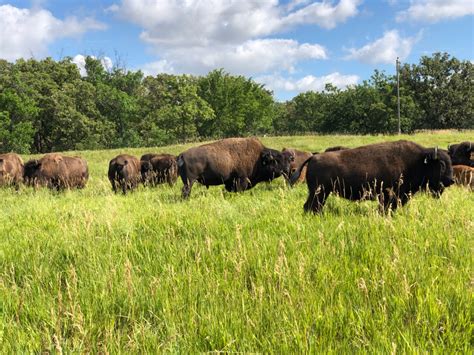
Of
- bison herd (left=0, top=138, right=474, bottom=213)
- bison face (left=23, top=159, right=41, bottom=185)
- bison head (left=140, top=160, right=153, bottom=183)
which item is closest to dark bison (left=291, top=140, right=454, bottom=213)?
bison herd (left=0, top=138, right=474, bottom=213)

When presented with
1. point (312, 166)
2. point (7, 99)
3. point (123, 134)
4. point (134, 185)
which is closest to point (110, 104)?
point (123, 134)

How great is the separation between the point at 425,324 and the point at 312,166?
4752mm

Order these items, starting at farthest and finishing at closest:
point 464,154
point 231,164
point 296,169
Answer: point 296,169 < point 464,154 < point 231,164

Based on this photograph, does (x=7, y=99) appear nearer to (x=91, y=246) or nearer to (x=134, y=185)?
(x=134, y=185)

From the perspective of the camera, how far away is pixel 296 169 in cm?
1329

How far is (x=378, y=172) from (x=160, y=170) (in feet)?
34.1

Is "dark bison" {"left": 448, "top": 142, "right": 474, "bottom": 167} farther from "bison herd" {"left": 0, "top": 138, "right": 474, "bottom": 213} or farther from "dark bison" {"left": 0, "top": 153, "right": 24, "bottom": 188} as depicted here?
"dark bison" {"left": 0, "top": 153, "right": 24, "bottom": 188}

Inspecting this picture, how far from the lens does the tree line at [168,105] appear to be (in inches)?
2379

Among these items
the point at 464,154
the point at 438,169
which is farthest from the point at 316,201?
the point at 464,154

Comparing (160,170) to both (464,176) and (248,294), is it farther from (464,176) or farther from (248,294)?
(248,294)

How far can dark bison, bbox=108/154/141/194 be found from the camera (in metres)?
13.2

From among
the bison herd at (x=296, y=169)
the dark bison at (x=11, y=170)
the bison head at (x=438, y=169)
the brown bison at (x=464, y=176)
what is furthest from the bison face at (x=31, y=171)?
the brown bison at (x=464, y=176)

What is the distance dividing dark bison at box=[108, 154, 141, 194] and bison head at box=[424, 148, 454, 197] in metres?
9.55

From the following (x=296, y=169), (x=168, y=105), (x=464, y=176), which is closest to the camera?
(x=464, y=176)
